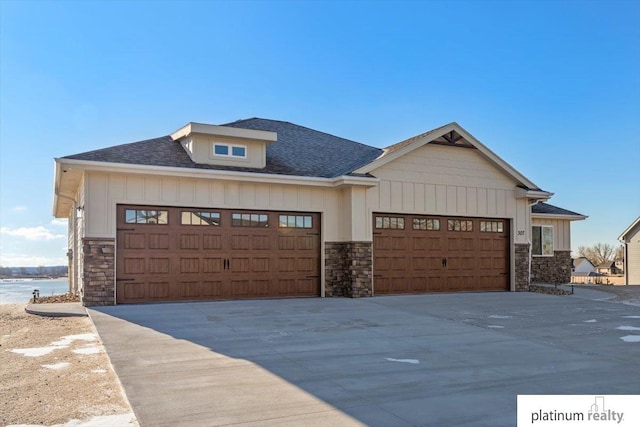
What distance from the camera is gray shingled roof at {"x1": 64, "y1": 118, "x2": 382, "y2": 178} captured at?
13.1 metres

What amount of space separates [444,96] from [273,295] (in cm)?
879

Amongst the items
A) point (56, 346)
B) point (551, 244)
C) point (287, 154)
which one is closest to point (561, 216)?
point (551, 244)

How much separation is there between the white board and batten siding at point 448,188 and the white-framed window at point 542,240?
4.23 meters

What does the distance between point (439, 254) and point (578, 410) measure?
11066 mm

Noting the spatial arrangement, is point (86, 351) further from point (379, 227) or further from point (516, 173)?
point (516, 173)

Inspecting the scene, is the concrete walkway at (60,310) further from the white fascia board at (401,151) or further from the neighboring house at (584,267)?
the neighboring house at (584,267)

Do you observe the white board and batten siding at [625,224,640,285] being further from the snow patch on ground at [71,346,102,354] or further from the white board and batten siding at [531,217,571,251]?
the snow patch on ground at [71,346,102,354]

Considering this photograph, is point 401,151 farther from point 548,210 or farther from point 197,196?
point 548,210

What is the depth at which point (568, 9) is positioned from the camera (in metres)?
14.6

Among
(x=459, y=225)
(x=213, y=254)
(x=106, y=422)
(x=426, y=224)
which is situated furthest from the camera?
(x=459, y=225)

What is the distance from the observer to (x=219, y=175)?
44.5 feet

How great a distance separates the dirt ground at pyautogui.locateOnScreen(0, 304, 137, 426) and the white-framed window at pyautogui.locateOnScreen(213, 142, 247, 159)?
588 cm

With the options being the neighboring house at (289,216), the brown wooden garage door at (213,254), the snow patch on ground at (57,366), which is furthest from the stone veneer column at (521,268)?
the snow patch on ground at (57,366)

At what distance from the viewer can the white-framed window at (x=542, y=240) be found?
21.4 meters
